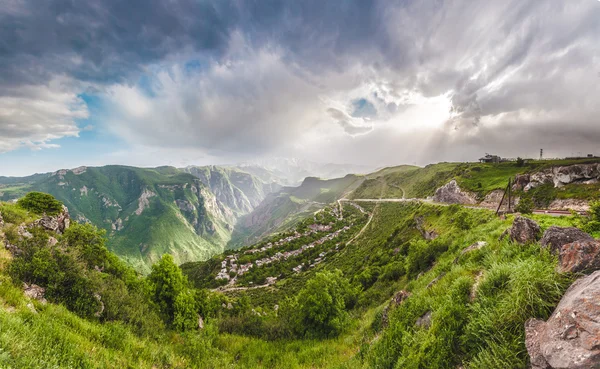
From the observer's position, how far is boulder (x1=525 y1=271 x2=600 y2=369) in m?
3.75

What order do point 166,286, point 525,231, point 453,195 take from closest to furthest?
point 525,231 → point 166,286 → point 453,195

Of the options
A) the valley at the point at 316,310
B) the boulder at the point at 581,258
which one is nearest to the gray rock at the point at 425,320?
the valley at the point at 316,310

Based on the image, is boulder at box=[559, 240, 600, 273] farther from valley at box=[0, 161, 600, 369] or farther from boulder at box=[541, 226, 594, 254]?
boulder at box=[541, 226, 594, 254]

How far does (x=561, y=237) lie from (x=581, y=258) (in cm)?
217

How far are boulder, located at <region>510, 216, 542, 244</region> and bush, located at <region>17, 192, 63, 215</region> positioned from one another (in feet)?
116

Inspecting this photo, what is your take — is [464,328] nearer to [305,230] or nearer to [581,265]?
[581,265]

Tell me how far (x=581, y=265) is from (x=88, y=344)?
558 inches

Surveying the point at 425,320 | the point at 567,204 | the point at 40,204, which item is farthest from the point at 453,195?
the point at 40,204

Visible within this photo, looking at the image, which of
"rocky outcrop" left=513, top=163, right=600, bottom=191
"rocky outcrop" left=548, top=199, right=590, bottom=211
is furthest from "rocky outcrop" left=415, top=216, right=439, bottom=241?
"rocky outcrop" left=513, top=163, right=600, bottom=191

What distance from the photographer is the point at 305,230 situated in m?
126

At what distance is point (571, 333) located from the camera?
159 inches

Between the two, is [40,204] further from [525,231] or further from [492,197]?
[492,197]

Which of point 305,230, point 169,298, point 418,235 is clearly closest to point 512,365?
point 169,298

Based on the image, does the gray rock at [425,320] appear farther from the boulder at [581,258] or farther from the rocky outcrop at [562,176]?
the rocky outcrop at [562,176]
